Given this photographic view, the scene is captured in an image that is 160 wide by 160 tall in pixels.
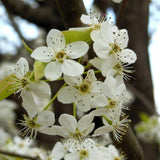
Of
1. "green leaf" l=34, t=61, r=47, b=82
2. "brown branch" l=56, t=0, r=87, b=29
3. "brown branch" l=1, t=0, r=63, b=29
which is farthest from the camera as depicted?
"brown branch" l=1, t=0, r=63, b=29

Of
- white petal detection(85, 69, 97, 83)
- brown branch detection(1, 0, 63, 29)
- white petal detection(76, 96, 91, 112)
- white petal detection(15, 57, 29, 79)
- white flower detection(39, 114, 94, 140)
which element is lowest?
brown branch detection(1, 0, 63, 29)

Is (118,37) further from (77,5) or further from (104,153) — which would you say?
(104,153)

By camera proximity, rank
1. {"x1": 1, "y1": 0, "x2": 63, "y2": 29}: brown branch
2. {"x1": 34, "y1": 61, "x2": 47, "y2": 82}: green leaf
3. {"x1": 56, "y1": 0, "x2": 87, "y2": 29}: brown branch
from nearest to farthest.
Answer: {"x1": 34, "y1": 61, "x2": 47, "y2": 82}: green leaf, {"x1": 56, "y1": 0, "x2": 87, "y2": 29}: brown branch, {"x1": 1, "y1": 0, "x2": 63, "y2": 29}: brown branch

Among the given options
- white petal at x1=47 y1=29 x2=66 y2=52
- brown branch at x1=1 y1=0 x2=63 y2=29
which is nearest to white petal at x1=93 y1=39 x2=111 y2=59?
white petal at x1=47 y1=29 x2=66 y2=52

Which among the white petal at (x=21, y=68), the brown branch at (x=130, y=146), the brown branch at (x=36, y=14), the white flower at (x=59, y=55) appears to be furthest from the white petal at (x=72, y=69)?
the brown branch at (x=36, y=14)

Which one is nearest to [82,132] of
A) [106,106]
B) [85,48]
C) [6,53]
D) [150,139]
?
[106,106]

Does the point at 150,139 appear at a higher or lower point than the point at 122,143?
lower

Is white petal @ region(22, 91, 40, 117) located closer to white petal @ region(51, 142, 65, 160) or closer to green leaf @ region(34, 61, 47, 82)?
green leaf @ region(34, 61, 47, 82)

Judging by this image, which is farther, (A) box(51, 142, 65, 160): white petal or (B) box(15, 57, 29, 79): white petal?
(A) box(51, 142, 65, 160): white petal

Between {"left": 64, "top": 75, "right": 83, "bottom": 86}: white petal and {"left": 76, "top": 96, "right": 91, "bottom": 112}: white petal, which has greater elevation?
{"left": 64, "top": 75, "right": 83, "bottom": 86}: white petal
